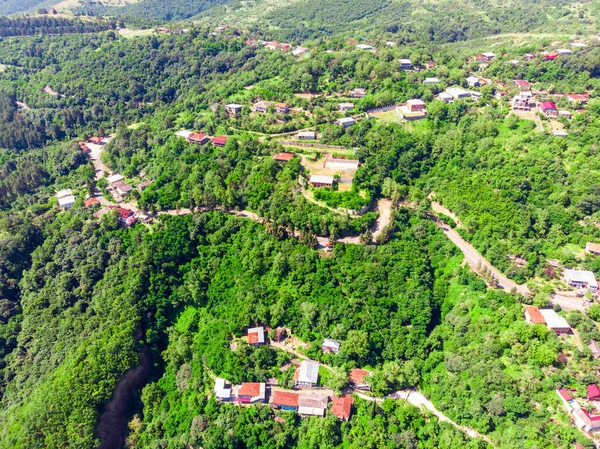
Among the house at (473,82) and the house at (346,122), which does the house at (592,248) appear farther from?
the house at (473,82)

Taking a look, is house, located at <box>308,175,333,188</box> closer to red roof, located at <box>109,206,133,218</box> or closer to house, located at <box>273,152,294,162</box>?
house, located at <box>273,152,294,162</box>

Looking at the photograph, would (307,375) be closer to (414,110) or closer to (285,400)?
(285,400)

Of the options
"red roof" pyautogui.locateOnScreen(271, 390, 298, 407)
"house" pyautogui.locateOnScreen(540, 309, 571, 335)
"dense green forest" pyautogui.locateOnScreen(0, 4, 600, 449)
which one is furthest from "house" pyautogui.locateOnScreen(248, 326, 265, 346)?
"house" pyautogui.locateOnScreen(540, 309, 571, 335)

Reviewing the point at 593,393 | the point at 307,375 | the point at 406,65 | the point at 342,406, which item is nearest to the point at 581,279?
the point at 593,393

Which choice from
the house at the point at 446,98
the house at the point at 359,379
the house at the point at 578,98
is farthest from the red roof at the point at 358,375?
the house at the point at 578,98

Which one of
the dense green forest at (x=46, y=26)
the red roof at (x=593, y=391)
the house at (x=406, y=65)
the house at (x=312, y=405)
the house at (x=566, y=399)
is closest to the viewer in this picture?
the red roof at (x=593, y=391)

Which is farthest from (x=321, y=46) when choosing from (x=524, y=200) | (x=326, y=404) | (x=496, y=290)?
(x=326, y=404)
